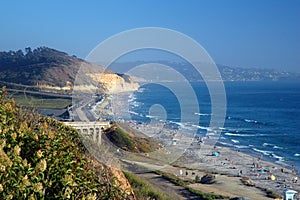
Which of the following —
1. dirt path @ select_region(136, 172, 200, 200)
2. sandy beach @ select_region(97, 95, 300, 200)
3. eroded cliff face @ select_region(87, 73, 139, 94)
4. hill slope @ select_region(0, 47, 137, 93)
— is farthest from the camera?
eroded cliff face @ select_region(87, 73, 139, 94)

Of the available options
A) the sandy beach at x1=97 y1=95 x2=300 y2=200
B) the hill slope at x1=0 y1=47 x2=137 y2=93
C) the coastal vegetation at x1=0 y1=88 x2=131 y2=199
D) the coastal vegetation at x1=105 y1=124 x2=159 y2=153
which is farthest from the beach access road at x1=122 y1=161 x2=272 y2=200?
the hill slope at x1=0 y1=47 x2=137 y2=93

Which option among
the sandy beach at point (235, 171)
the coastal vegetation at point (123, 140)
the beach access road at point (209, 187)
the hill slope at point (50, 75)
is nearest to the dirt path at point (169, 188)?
the beach access road at point (209, 187)

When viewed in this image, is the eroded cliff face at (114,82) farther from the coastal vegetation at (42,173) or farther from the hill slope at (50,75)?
the coastal vegetation at (42,173)

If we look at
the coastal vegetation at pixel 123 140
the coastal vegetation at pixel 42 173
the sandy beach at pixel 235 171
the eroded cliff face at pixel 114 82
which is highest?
the eroded cliff face at pixel 114 82

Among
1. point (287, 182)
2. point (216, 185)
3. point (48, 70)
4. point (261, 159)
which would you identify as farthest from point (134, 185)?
point (48, 70)

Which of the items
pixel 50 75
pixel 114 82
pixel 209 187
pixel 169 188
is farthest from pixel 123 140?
pixel 114 82

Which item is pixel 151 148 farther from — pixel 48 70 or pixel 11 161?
pixel 48 70

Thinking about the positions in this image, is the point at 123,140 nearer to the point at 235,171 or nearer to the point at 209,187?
the point at 209,187

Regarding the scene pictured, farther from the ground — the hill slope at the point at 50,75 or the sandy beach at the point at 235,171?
the hill slope at the point at 50,75

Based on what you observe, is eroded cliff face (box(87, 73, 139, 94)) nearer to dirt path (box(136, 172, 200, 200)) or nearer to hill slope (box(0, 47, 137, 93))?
hill slope (box(0, 47, 137, 93))

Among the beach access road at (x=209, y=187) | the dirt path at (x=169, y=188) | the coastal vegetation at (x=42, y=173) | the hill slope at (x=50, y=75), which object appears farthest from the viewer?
the hill slope at (x=50, y=75)

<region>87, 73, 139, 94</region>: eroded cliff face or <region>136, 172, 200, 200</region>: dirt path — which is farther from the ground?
<region>87, 73, 139, 94</region>: eroded cliff face
